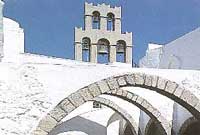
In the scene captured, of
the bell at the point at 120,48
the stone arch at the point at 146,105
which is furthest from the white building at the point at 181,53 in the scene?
the bell at the point at 120,48

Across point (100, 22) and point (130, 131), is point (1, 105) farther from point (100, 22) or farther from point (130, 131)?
point (100, 22)

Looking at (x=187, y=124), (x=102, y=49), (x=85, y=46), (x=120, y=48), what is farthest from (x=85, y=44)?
(x=187, y=124)

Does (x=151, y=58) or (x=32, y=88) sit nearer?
(x=32, y=88)

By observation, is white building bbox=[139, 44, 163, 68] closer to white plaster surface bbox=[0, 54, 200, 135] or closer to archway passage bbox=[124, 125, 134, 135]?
archway passage bbox=[124, 125, 134, 135]

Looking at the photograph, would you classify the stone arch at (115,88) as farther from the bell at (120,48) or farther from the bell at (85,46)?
the bell at (120,48)

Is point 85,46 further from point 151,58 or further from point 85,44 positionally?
point 151,58

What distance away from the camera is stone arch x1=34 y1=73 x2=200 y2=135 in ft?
26.2

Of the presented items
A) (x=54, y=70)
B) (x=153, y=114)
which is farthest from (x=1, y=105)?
(x=153, y=114)

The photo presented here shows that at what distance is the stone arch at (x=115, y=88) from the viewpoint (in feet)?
26.2

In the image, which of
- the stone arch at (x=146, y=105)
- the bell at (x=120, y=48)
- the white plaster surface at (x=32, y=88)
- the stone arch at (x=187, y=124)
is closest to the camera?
the white plaster surface at (x=32, y=88)

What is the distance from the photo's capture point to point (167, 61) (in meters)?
14.6

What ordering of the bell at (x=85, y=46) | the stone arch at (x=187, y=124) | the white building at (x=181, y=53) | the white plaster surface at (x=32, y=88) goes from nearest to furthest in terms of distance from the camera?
1. the white plaster surface at (x=32, y=88)
2. the stone arch at (x=187, y=124)
3. the white building at (x=181, y=53)
4. the bell at (x=85, y=46)

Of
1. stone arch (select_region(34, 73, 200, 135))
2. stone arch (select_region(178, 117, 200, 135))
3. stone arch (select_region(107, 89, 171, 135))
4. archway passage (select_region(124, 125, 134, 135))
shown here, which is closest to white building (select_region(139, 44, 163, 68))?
archway passage (select_region(124, 125, 134, 135))

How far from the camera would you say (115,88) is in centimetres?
867
